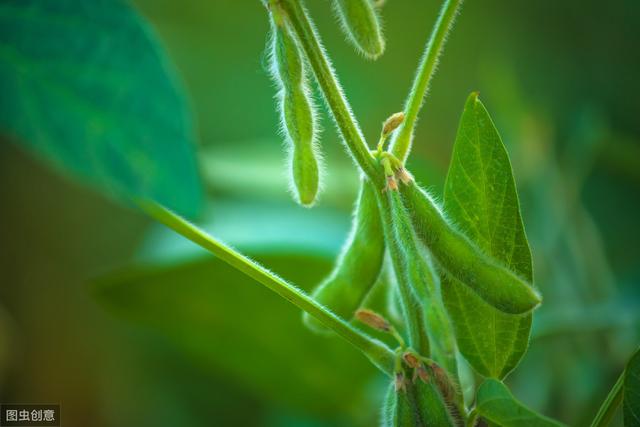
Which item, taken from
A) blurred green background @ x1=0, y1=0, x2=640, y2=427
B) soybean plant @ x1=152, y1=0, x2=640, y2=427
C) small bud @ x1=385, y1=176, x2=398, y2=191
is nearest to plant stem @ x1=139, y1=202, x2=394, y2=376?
soybean plant @ x1=152, y1=0, x2=640, y2=427

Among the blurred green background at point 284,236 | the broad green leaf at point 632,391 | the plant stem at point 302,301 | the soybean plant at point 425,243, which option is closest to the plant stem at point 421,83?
the soybean plant at point 425,243

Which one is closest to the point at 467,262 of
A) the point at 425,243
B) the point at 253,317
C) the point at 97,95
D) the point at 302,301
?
the point at 425,243

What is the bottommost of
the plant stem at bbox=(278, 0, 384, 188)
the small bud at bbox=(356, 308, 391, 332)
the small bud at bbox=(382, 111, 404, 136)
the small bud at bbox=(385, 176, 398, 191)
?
the small bud at bbox=(356, 308, 391, 332)

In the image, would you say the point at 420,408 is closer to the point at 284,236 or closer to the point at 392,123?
the point at 392,123

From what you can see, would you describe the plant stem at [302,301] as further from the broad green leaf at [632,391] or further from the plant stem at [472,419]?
the broad green leaf at [632,391]

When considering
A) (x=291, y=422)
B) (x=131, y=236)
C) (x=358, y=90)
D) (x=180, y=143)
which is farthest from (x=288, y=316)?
(x=131, y=236)

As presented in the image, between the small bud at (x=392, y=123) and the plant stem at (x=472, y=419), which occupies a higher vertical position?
the small bud at (x=392, y=123)

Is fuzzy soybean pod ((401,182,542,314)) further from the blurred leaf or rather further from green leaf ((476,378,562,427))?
the blurred leaf
